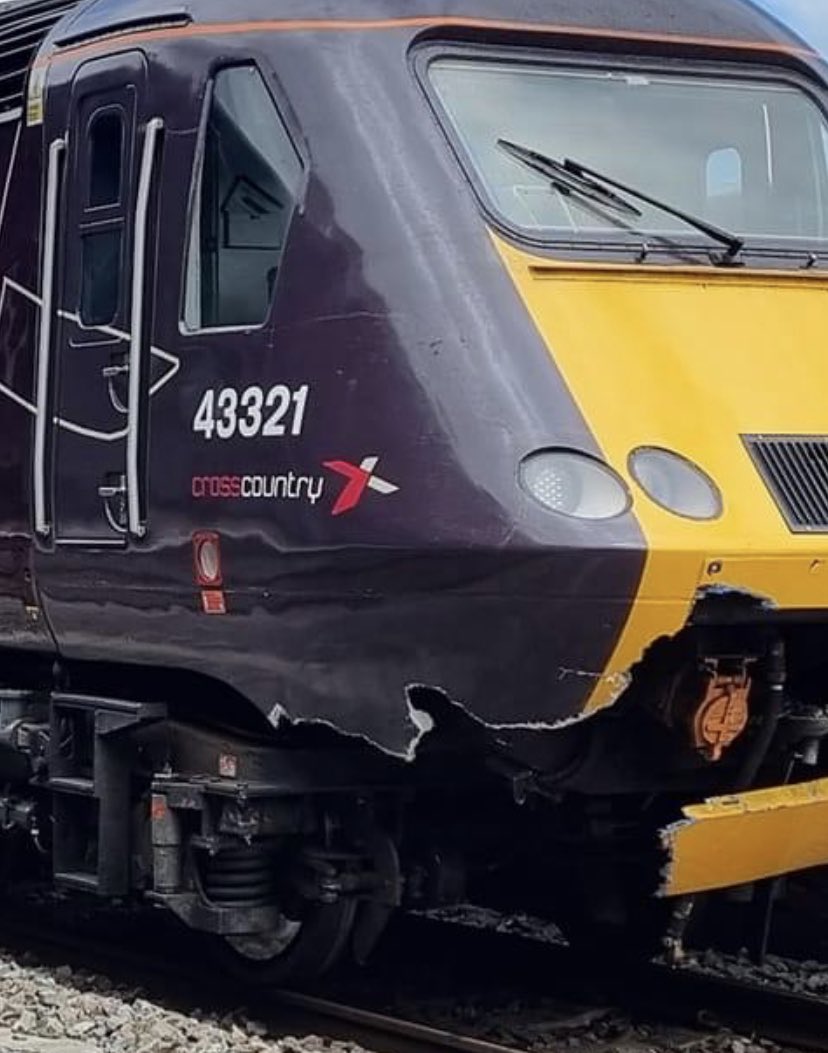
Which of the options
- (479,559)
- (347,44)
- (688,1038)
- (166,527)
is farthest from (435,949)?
(347,44)

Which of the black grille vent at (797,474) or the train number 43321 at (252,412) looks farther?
the train number 43321 at (252,412)

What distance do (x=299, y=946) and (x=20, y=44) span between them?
3.51 meters

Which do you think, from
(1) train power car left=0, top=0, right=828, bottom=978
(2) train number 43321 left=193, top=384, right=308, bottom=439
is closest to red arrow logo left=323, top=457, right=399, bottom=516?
(1) train power car left=0, top=0, right=828, bottom=978

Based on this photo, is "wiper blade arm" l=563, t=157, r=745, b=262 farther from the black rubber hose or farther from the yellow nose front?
the black rubber hose

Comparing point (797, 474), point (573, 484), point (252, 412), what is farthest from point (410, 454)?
point (797, 474)

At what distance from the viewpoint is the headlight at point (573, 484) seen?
21.2 feet

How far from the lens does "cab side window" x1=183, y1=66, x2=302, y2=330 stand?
7402mm

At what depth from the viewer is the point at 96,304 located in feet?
26.3

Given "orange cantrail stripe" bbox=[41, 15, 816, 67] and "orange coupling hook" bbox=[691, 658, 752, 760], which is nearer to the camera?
"orange coupling hook" bbox=[691, 658, 752, 760]

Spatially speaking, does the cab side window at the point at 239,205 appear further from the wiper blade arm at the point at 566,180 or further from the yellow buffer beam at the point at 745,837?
the yellow buffer beam at the point at 745,837

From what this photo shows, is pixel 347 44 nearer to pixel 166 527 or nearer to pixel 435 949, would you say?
pixel 166 527

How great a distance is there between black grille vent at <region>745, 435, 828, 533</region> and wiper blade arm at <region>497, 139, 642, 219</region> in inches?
39.9

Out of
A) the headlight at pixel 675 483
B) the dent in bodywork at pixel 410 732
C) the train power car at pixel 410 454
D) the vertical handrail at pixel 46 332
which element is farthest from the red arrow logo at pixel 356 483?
the vertical handrail at pixel 46 332

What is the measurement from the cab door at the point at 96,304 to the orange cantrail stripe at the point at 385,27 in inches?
3.4
